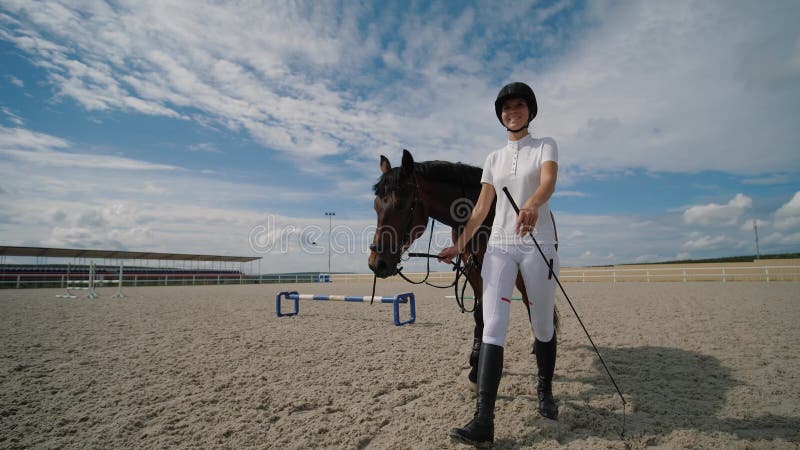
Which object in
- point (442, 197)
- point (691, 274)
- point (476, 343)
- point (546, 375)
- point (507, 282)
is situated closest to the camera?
point (507, 282)

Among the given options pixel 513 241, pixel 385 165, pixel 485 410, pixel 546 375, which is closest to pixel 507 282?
pixel 513 241

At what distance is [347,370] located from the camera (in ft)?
12.3

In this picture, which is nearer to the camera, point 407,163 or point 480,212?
point 480,212

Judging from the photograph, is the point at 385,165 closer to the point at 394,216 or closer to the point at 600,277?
the point at 394,216

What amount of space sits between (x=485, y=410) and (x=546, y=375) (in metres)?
0.78

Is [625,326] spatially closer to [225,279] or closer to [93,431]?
[93,431]

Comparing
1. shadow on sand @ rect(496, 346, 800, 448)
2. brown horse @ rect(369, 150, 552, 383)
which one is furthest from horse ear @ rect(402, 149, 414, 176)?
shadow on sand @ rect(496, 346, 800, 448)

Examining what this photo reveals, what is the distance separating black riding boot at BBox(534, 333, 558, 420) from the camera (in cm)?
249

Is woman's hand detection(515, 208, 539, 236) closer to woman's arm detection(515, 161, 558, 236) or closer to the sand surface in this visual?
woman's arm detection(515, 161, 558, 236)

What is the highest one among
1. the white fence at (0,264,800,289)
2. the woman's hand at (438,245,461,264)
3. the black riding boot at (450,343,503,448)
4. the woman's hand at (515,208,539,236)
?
the woman's hand at (515,208,539,236)

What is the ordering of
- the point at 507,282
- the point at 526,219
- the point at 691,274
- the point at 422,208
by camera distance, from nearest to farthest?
the point at 526,219 < the point at 507,282 < the point at 422,208 < the point at 691,274

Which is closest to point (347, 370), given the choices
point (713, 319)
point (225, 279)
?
point (713, 319)

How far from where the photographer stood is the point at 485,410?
6.48ft

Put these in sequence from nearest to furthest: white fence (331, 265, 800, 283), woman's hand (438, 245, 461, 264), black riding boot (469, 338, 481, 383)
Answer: woman's hand (438, 245, 461, 264) < black riding boot (469, 338, 481, 383) < white fence (331, 265, 800, 283)
